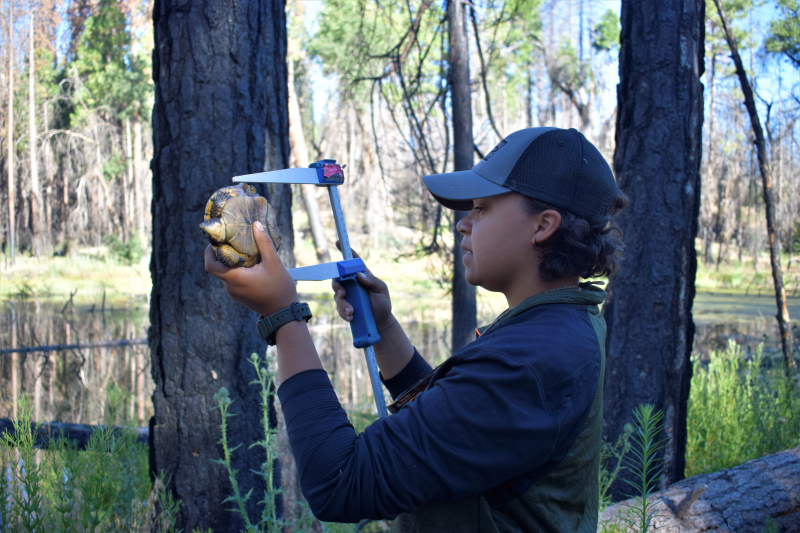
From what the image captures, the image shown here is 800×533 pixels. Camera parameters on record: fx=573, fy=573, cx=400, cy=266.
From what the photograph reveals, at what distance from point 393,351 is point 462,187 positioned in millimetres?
615

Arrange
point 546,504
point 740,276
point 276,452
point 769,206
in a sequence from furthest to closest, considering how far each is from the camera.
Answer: point 740,276
point 769,206
point 276,452
point 546,504

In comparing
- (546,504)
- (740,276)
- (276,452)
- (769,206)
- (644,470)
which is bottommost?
(740,276)

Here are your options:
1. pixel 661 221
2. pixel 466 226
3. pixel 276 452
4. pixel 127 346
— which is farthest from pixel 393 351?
pixel 127 346

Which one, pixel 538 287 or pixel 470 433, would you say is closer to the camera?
pixel 470 433

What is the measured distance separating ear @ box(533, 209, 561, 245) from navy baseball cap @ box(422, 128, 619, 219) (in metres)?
0.03

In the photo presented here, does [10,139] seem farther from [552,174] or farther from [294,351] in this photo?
[552,174]

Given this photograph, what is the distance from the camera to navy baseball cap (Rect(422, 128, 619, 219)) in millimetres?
1333

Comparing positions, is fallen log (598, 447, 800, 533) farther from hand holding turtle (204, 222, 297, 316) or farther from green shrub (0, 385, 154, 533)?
green shrub (0, 385, 154, 533)

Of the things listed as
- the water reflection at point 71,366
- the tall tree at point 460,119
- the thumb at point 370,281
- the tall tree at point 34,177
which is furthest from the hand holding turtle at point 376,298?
the tall tree at point 34,177

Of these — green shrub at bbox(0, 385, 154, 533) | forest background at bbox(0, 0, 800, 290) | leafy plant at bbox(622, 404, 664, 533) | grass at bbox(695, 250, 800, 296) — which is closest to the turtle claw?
green shrub at bbox(0, 385, 154, 533)

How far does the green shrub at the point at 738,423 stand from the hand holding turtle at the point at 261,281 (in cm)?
381

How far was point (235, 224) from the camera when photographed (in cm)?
143

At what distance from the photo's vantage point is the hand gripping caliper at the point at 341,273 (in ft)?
5.11

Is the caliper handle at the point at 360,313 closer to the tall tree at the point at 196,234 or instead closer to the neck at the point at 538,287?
the neck at the point at 538,287
